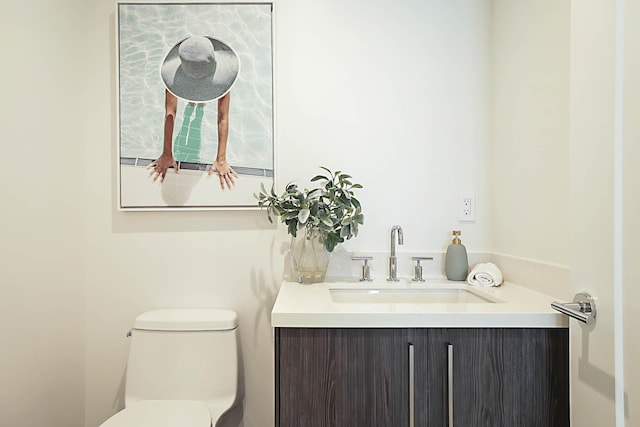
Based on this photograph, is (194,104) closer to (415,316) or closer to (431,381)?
(415,316)

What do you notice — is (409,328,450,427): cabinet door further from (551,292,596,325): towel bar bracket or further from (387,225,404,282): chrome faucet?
(387,225,404,282): chrome faucet

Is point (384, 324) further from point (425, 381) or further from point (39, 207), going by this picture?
point (39, 207)

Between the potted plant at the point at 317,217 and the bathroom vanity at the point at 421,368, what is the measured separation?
0.49 metres

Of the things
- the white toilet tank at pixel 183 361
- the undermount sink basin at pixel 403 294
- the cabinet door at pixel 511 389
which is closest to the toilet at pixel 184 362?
the white toilet tank at pixel 183 361

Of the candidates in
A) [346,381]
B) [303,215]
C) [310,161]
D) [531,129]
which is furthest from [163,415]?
[531,129]

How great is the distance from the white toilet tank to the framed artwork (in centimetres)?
49

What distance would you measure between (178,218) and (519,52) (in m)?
1.51

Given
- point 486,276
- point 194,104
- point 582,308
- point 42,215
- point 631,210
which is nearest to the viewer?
point 631,210

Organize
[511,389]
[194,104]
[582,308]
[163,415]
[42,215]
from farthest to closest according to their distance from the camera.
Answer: [194,104]
[42,215]
[163,415]
[511,389]
[582,308]

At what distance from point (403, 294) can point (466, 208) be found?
1.57 ft

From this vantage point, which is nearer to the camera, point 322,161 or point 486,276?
point 486,276

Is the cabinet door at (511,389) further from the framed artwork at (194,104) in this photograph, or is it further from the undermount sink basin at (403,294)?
the framed artwork at (194,104)

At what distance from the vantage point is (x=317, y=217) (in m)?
1.59

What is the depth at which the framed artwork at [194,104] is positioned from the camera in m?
1.79
